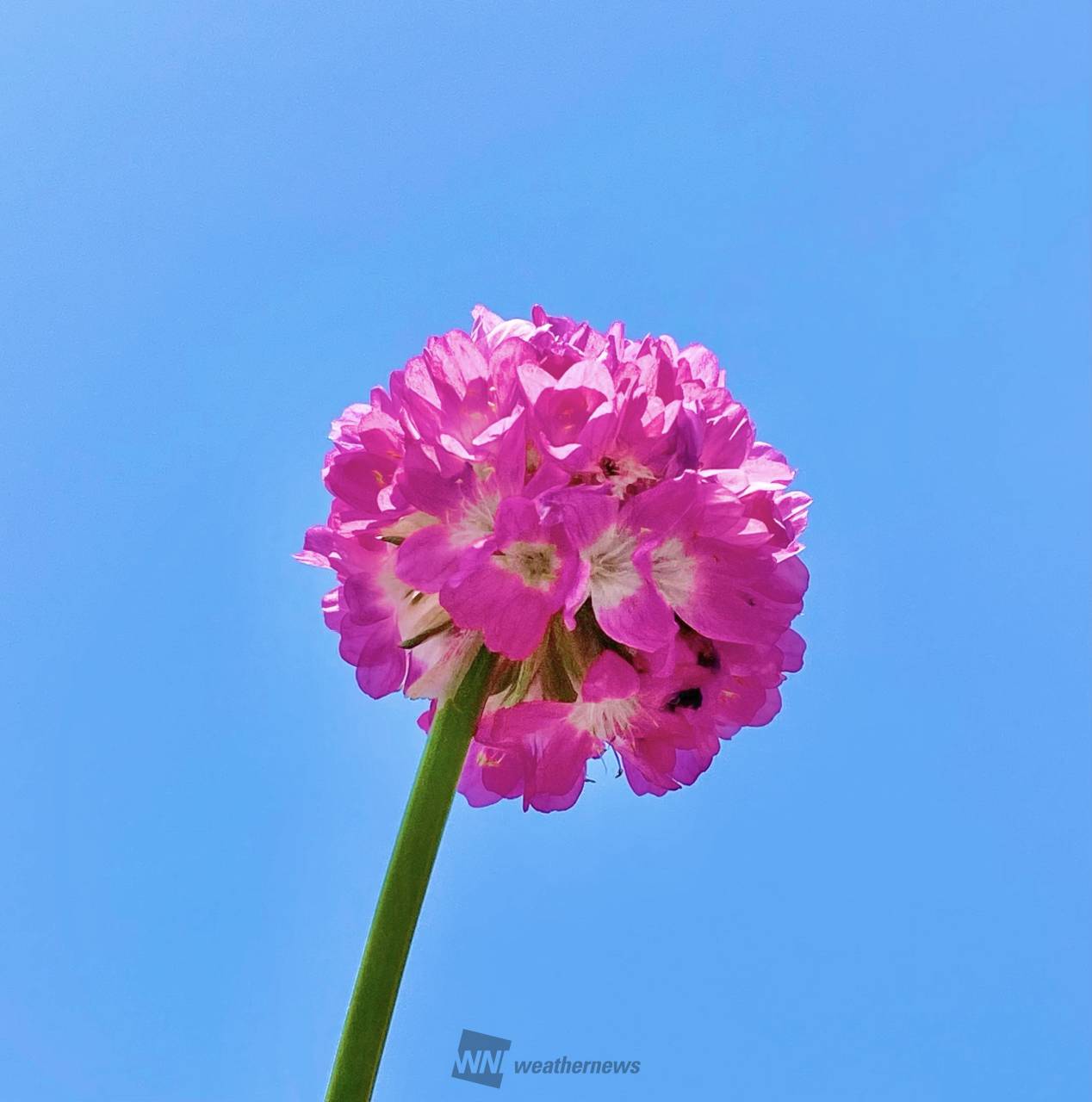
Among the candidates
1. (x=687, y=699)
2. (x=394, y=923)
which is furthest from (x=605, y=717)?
(x=394, y=923)

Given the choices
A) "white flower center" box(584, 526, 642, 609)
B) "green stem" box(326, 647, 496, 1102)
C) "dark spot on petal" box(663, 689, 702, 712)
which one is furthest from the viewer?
"dark spot on petal" box(663, 689, 702, 712)

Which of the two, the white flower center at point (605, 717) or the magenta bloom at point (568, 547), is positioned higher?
the magenta bloom at point (568, 547)

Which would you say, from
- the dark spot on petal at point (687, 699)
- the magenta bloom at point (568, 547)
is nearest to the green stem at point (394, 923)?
the magenta bloom at point (568, 547)

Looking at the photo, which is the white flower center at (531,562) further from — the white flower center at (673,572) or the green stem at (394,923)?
the green stem at (394,923)

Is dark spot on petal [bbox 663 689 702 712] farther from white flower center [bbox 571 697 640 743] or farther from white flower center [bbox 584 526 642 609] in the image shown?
white flower center [bbox 584 526 642 609]

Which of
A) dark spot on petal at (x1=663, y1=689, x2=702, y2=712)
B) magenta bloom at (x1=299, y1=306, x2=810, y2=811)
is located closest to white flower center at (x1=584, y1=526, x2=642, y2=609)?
magenta bloom at (x1=299, y1=306, x2=810, y2=811)

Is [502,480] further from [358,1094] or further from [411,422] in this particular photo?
[358,1094]
